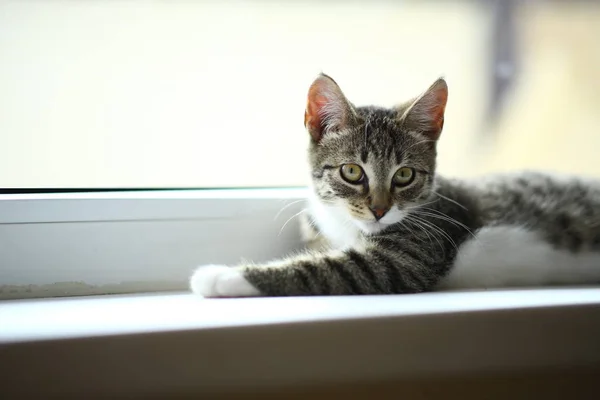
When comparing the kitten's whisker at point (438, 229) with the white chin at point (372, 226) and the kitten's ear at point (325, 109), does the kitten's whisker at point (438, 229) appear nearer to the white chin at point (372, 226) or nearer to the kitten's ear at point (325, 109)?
the white chin at point (372, 226)

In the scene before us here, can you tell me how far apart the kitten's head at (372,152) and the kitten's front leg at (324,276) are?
82mm

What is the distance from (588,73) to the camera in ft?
4.83

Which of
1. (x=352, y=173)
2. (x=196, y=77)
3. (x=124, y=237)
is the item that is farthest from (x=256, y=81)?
(x=124, y=237)

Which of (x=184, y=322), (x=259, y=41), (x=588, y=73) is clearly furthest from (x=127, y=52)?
(x=588, y=73)

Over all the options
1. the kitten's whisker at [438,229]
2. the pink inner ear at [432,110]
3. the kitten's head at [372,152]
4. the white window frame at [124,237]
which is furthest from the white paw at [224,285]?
the pink inner ear at [432,110]

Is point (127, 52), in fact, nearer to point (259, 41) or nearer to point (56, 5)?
point (56, 5)

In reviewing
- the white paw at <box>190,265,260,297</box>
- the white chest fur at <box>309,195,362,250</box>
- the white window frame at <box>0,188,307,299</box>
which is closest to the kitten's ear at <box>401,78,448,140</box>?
the white chest fur at <box>309,195,362,250</box>

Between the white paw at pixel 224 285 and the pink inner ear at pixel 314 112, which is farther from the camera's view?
the pink inner ear at pixel 314 112

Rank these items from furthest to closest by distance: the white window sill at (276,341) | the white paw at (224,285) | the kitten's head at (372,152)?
the kitten's head at (372,152) < the white paw at (224,285) < the white window sill at (276,341)

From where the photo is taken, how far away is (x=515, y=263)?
45.3 inches

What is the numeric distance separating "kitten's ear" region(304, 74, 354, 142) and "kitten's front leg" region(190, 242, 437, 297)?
0.25 metres

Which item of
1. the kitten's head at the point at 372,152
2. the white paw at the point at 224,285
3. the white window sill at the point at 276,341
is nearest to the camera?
the white window sill at the point at 276,341

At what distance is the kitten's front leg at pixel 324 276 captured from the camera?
956 mm

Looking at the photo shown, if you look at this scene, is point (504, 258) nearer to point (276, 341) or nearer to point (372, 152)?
point (372, 152)
